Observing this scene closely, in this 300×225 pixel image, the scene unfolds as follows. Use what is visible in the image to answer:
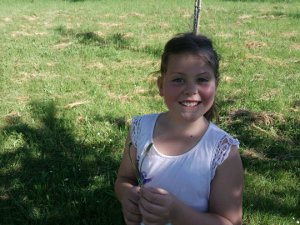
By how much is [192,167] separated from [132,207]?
0.28m

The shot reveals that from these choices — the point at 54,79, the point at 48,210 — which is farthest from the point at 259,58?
the point at 48,210

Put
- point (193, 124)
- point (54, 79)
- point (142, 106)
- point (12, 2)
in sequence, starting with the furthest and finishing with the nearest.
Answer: point (12, 2) → point (54, 79) → point (142, 106) → point (193, 124)

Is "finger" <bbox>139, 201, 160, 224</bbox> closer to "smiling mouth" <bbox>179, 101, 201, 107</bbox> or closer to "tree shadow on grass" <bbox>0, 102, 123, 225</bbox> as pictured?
"smiling mouth" <bbox>179, 101, 201, 107</bbox>

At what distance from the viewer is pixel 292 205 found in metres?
3.29

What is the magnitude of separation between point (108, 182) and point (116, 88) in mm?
2766

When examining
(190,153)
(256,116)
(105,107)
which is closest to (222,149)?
(190,153)

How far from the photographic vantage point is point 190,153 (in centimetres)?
170

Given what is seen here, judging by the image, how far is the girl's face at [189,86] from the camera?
A: 166cm

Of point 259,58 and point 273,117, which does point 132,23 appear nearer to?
point 259,58

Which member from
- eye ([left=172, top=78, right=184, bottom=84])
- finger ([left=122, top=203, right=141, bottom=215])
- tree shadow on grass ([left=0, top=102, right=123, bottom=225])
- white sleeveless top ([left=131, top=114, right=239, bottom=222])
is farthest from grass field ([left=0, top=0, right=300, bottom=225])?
eye ([left=172, top=78, right=184, bottom=84])

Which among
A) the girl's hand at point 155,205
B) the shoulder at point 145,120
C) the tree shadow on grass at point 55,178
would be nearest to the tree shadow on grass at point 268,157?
the tree shadow on grass at point 55,178

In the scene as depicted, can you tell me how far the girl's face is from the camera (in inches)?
65.5

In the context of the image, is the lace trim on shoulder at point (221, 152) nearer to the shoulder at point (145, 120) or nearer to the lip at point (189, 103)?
the lip at point (189, 103)

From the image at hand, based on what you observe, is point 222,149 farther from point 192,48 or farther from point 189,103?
point 192,48
